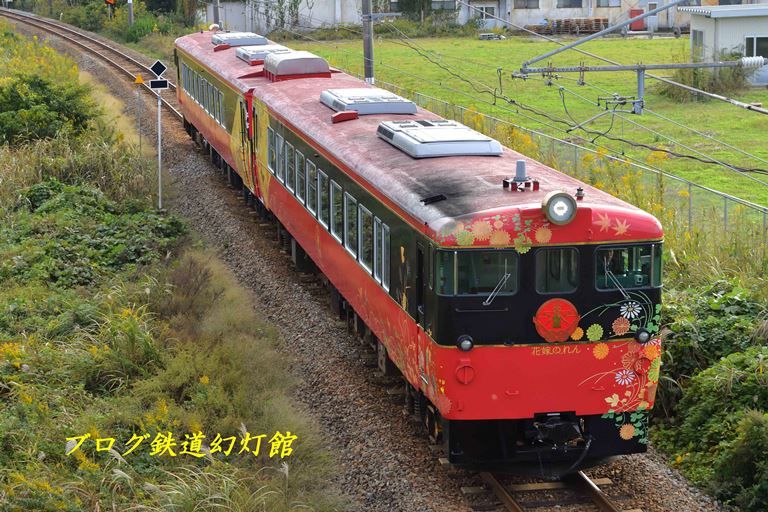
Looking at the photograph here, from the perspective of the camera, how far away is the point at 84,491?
9.23 metres

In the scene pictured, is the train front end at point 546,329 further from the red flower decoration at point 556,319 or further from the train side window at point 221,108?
the train side window at point 221,108

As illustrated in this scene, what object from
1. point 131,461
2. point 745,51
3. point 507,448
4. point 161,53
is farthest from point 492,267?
point 161,53

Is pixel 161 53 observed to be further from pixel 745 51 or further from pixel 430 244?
pixel 430 244

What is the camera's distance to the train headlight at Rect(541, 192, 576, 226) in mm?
9328

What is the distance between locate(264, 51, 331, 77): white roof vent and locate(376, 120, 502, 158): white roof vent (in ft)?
22.6

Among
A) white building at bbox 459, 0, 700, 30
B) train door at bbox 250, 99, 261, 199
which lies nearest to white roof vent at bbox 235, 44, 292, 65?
train door at bbox 250, 99, 261, 199

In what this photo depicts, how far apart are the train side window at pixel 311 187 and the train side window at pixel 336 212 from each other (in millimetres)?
991

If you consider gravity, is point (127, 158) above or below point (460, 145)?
below

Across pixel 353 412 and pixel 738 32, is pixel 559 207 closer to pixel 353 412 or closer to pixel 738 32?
pixel 353 412

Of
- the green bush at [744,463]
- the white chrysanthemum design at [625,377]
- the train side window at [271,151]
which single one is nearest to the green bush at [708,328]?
the green bush at [744,463]

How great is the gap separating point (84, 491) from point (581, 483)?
4.27 meters

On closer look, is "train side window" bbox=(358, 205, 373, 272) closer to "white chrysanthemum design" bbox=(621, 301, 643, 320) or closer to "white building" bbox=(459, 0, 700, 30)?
"white chrysanthemum design" bbox=(621, 301, 643, 320)

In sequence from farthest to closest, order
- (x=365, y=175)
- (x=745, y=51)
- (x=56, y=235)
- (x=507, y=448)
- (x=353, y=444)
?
(x=745, y=51) → (x=56, y=235) → (x=365, y=175) → (x=353, y=444) → (x=507, y=448)

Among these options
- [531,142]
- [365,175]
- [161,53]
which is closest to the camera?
[365,175]
